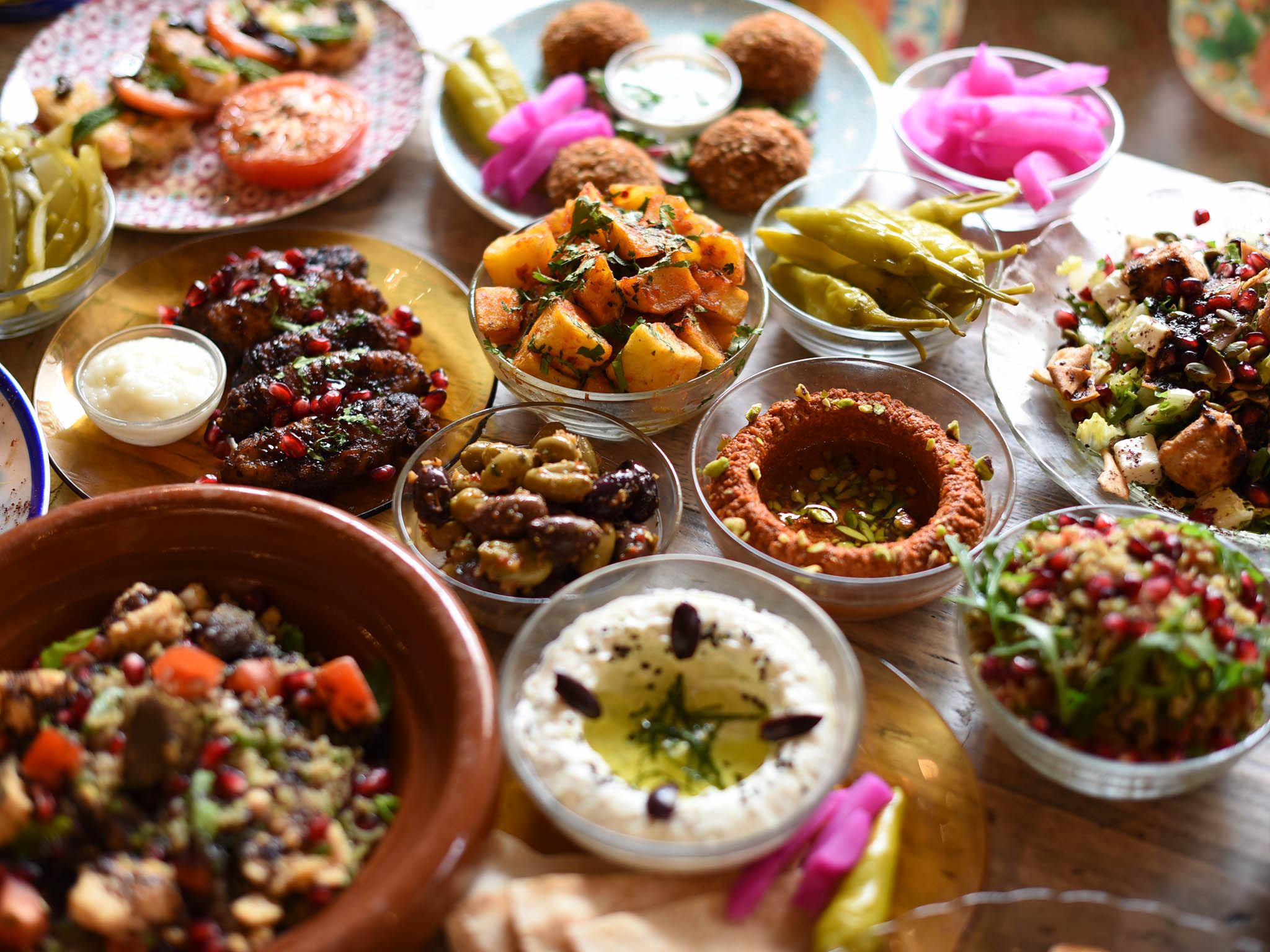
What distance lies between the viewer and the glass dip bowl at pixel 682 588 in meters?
1.95

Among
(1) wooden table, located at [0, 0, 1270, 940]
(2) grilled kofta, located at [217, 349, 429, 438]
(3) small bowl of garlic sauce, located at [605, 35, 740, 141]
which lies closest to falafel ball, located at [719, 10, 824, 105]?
(3) small bowl of garlic sauce, located at [605, 35, 740, 141]

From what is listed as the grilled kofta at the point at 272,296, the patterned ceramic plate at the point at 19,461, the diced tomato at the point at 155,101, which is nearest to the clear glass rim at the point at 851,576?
the grilled kofta at the point at 272,296

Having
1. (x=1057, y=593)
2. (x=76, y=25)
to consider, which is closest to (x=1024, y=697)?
(x=1057, y=593)

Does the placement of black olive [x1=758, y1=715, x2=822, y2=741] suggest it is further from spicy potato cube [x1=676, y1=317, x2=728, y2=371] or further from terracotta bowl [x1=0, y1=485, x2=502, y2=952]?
spicy potato cube [x1=676, y1=317, x2=728, y2=371]

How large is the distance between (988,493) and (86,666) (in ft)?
7.39

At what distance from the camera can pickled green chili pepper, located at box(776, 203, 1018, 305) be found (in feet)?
9.73

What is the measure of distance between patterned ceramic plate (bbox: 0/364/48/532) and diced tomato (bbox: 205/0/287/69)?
1769 mm

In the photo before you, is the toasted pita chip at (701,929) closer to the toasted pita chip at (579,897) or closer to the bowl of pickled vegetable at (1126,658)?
the toasted pita chip at (579,897)

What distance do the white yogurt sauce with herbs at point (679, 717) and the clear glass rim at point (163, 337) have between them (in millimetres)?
1376

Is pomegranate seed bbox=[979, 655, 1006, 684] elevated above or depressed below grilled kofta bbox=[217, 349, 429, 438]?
below

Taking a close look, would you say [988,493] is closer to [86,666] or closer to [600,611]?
[600,611]

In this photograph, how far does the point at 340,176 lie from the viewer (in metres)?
3.69

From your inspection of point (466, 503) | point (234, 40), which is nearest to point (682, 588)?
point (466, 503)

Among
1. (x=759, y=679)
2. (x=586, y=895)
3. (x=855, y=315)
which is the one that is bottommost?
(x=586, y=895)
